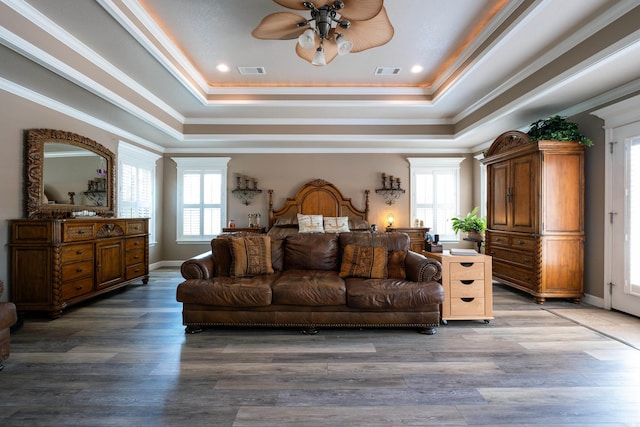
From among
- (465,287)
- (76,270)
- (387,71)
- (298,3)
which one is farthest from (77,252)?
(387,71)

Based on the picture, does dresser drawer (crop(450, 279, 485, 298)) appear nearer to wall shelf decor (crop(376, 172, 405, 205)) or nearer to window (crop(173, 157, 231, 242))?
wall shelf decor (crop(376, 172, 405, 205))

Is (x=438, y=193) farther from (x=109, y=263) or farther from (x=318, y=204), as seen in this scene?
(x=109, y=263)

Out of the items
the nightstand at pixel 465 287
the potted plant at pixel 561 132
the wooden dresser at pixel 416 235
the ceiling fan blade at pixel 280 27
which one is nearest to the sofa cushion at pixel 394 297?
the nightstand at pixel 465 287

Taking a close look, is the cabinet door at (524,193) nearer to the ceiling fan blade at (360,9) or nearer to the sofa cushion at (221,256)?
the ceiling fan blade at (360,9)

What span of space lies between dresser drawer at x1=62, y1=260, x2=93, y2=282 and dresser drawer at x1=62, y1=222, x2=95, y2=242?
30cm

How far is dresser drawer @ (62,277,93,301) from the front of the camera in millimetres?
3457

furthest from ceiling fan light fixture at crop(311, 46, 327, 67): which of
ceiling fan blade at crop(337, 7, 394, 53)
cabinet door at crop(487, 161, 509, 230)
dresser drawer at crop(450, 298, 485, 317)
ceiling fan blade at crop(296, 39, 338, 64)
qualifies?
cabinet door at crop(487, 161, 509, 230)

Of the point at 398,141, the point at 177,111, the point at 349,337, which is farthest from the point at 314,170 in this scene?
the point at 349,337

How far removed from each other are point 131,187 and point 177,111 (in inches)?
64.8

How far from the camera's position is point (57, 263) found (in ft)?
11.0

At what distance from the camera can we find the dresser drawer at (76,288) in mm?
3457

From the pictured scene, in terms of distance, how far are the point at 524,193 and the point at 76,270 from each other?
19.4ft

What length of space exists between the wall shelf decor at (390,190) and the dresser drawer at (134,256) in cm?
460

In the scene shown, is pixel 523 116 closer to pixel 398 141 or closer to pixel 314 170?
pixel 398 141
